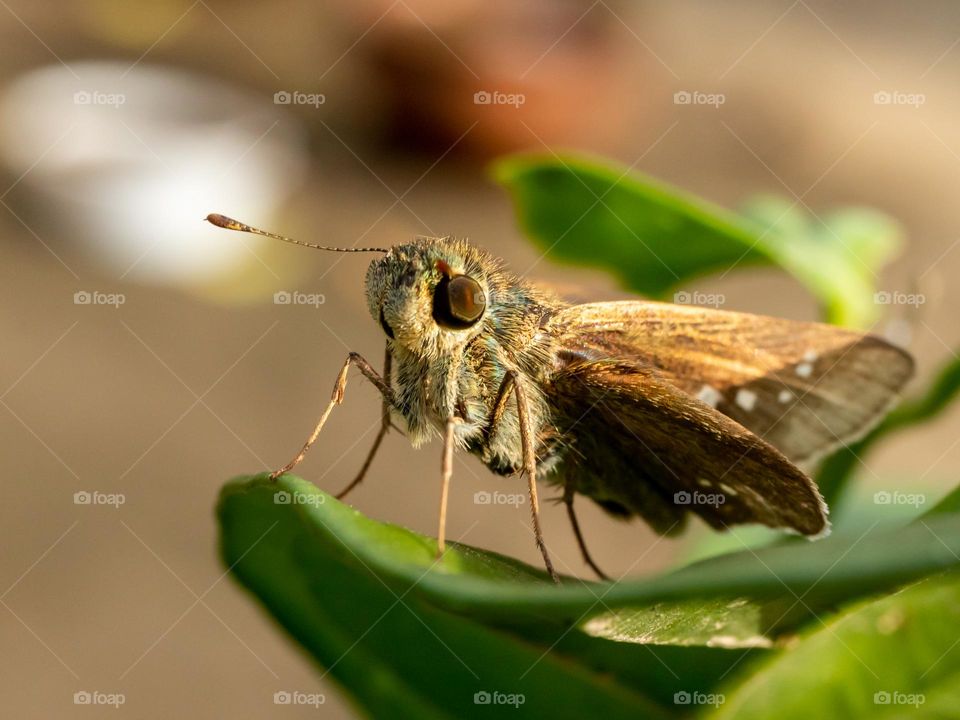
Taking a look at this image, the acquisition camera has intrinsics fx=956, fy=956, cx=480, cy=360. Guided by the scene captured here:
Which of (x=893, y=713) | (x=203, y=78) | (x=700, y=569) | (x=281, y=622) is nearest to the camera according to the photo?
(x=700, y=569)

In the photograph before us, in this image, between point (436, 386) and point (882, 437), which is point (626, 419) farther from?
point (882, 437)

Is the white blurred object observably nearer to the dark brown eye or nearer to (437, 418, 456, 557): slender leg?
the dark brown eye

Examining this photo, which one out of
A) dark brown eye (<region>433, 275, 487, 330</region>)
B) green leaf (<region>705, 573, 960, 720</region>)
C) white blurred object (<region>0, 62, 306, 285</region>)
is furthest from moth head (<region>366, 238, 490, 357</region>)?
white blurred object (<region>0, 62, 306, 285</region>)

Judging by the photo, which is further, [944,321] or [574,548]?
[944,321]

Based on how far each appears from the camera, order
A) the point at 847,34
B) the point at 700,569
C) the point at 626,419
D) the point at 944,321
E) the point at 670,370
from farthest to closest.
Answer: the point at 847,34, the point at 944,321, the point at 670,370, the point at 626,419, the point at 700,569

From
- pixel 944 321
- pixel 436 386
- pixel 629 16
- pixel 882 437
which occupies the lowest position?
pixel 882 437

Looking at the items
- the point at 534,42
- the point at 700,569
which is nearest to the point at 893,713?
the point at 700,569
